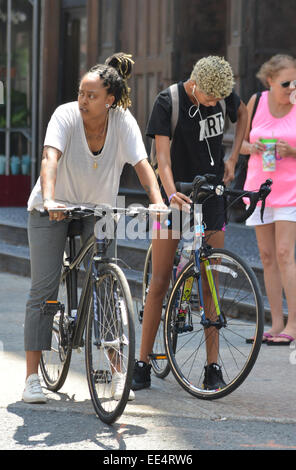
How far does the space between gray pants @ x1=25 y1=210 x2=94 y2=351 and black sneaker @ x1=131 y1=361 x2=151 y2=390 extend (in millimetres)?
577

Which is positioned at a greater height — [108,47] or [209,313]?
[108,47]

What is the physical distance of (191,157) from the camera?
522cm

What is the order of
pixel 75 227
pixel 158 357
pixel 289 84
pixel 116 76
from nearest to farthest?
pixel 116 76 < pixel 75 227 < pixel 158 357 < pixel 289 84

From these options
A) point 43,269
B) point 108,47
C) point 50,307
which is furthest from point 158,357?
point 108,47

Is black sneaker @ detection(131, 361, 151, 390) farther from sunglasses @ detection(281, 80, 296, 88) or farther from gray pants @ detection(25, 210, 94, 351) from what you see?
sunglasses @ detection(281, 80, 296, 88)

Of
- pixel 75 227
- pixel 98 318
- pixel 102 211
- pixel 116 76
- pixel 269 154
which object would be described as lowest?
pixel 98 318

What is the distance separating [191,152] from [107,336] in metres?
1.17

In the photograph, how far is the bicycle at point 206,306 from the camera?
4875mm

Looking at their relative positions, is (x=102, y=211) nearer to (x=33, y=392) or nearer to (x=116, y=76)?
(x=116, y=76)

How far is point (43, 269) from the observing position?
4.94 meters

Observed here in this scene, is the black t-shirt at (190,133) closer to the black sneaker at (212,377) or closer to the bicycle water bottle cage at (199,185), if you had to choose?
the bicycle water bottle cage at (199,185)

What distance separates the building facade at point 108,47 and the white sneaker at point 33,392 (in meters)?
6.34

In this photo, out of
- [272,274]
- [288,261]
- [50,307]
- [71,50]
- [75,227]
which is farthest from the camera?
[71,50]
